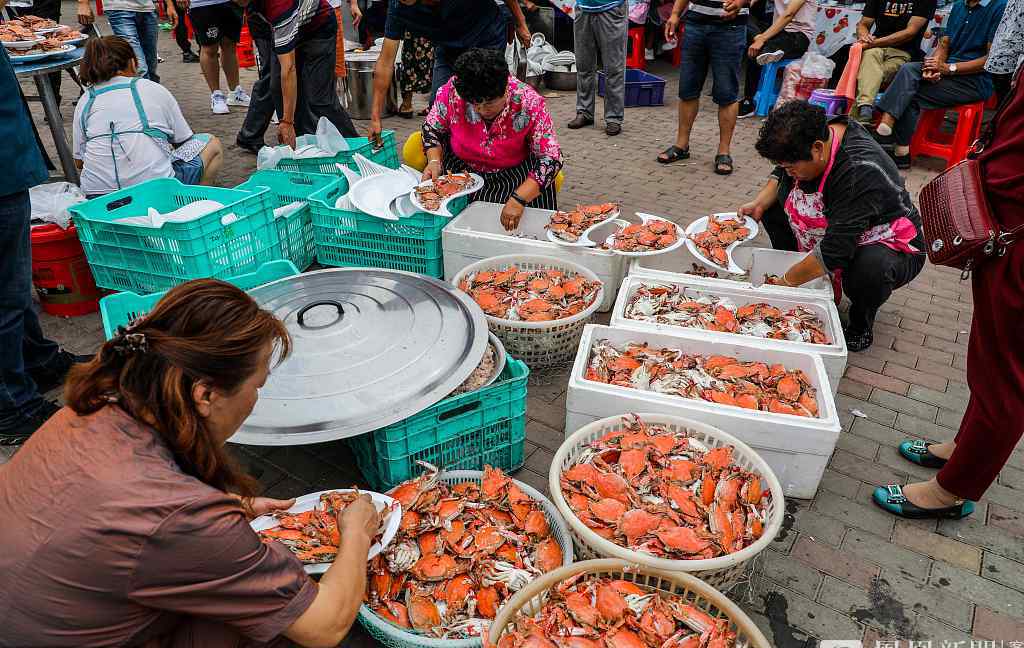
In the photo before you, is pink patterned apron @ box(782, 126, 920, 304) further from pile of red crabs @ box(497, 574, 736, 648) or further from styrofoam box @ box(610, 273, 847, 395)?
pile of red crabs @ box(497, 574, 736, 648)

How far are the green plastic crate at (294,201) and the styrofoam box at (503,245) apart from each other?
3.27ft

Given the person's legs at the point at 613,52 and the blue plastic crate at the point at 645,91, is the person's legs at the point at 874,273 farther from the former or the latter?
the blue plastic crate at the point at 645,91

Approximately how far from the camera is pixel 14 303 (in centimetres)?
299

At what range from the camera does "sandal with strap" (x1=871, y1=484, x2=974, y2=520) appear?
2.65m

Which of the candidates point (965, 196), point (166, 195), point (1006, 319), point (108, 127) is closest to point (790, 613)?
point (1006, 319)

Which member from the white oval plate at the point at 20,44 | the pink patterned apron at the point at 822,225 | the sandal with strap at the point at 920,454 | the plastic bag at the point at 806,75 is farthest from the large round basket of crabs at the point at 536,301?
the plastic bag at the point at 806,75

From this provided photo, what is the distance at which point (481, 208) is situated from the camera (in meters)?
4.37

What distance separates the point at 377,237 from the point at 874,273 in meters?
2.94

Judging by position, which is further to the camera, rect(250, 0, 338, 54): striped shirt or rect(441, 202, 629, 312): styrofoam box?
rect(250, 0, 338, 54): striped shirt

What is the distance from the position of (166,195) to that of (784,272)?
13.0 ft

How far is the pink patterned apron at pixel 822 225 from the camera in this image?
350 cm

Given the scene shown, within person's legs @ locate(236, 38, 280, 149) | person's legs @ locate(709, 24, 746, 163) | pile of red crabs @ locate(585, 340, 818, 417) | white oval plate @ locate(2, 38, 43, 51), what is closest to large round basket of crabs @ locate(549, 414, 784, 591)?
pile of red crabs @ locate(585, 340, 818, 417)

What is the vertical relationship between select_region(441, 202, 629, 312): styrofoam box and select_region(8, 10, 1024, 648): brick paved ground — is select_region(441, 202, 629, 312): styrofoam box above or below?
above

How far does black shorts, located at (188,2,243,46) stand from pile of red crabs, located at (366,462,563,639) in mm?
6507
